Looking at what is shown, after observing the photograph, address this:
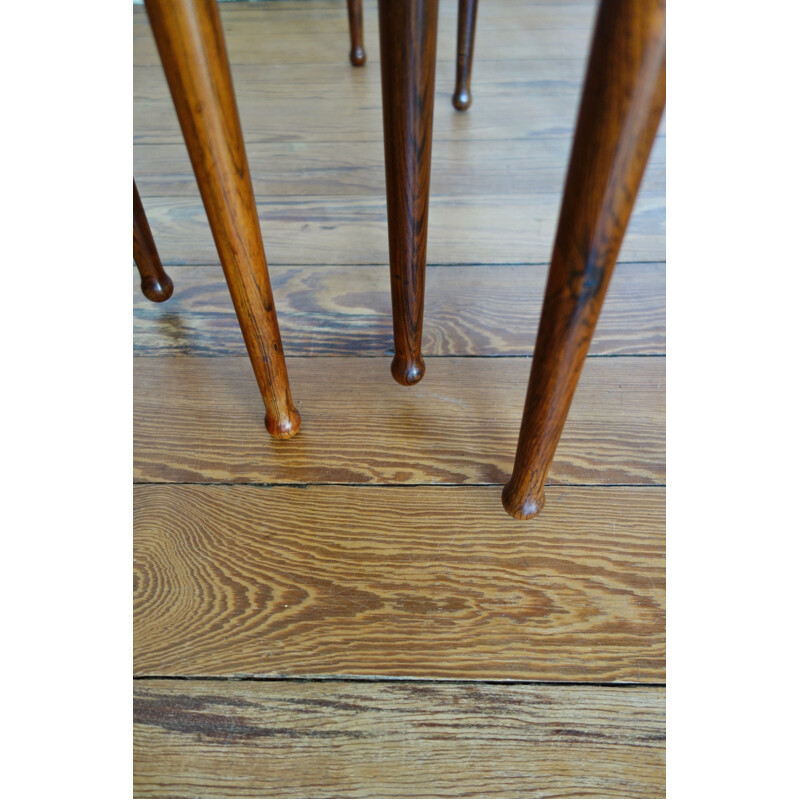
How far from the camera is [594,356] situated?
71cm

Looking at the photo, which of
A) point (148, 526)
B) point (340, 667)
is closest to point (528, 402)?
point (340, 667)

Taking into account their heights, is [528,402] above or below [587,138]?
below

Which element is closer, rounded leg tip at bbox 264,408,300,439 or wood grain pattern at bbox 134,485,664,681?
wood grain pattern at bbox 134,485,664,681

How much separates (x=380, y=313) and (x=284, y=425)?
0.19 m

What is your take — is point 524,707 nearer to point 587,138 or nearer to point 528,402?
point 528,402

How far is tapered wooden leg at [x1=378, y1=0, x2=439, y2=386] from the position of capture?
1.55 feet

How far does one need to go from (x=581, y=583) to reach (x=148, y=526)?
0.36 meters

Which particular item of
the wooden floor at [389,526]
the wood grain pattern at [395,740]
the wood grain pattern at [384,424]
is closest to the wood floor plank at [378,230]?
the wooden floor at [389,526]

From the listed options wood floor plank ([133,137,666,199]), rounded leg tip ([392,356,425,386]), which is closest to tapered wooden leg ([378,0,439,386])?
rounded leg tip ([392,356,425,386])

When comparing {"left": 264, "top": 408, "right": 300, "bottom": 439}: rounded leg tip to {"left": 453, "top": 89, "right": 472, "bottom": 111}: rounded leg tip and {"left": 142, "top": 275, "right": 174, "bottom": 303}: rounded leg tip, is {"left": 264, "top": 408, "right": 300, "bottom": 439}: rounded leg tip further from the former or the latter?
{"left": 453, "top": 89, "right": 472, "bottom": 111}: rounded leg tip

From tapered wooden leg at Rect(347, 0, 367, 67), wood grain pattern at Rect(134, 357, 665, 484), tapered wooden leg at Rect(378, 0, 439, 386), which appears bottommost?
wood grain pattern at Rect(134, 357, 665, 484)

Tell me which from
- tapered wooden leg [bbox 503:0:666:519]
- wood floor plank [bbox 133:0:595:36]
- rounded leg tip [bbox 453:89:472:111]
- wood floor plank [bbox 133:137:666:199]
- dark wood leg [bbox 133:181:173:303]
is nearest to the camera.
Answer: tapered wooden leg [bbox 503:0:666:519]

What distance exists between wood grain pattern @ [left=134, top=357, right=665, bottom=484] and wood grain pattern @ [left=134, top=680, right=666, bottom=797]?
18 cm

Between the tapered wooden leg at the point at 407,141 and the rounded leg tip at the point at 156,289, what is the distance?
295 mm
